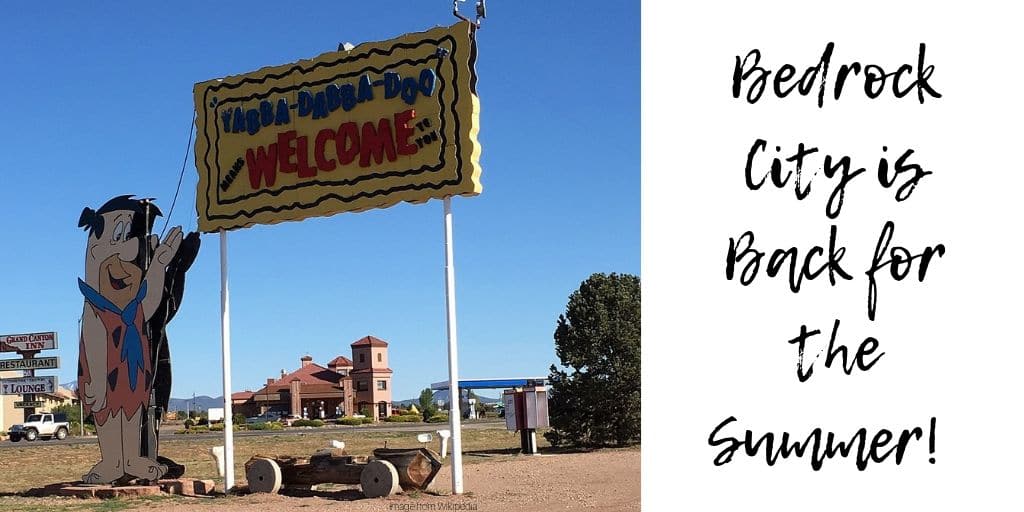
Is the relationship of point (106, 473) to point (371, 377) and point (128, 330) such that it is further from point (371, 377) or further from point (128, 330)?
point (371, 377)

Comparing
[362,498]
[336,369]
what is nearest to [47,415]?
[336,369]

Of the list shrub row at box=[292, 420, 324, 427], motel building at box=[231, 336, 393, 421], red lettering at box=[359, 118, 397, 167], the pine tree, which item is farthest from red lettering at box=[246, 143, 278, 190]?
motel building at box=[231, 336, 393, 421]

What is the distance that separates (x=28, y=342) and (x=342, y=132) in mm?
45657

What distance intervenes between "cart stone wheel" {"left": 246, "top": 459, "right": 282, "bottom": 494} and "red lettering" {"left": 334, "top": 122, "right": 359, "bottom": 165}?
187 inches

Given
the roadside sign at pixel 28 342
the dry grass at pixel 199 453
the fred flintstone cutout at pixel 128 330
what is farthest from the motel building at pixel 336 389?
the fred flintstone cutout at pixel 128 330

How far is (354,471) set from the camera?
14.8 m

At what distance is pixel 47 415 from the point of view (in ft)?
167

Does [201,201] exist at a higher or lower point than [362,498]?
higher

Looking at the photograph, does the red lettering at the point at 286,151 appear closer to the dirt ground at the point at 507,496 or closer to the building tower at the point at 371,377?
the dirt ground at the point at 507,496

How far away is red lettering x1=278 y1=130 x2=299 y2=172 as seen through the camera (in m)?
16.3

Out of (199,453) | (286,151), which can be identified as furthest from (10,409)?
(286,151)

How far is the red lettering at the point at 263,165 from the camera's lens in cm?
1652
